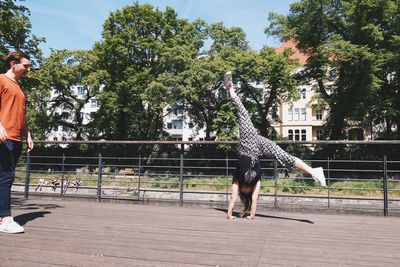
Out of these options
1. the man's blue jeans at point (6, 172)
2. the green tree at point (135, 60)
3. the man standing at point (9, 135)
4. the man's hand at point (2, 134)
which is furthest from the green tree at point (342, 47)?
the man's hand at point (2, 134)

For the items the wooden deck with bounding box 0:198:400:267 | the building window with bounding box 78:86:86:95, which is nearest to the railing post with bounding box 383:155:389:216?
the wooden deck with bounding box 0:198:400:267

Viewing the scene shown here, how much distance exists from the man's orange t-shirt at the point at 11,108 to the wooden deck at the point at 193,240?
35.8 inches

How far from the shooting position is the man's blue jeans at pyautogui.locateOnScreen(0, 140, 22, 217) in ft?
10.7

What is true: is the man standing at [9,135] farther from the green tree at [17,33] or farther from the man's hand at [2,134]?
the green tree at [17,33]

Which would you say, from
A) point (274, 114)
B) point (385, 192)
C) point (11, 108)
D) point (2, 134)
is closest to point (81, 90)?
point (274, 114)

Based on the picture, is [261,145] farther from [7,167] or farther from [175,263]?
[7,167]

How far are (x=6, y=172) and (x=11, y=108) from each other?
57 cm

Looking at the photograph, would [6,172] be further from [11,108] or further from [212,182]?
[212,182]

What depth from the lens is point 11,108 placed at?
333 cm

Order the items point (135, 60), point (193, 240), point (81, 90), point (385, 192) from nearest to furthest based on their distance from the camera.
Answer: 1. point (193, 240)
2. point (385, 192)
3. point (135, 60)
4. point (81, 90)

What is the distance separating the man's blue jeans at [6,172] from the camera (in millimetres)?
3273

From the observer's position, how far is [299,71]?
27438 millimetres

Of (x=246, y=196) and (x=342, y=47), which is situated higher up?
(x=342, y=47)

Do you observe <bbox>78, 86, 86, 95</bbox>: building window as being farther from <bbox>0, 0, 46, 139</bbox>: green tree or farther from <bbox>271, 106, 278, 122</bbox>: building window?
<bbox>271, 106, 278, 122</bbox>: building window
